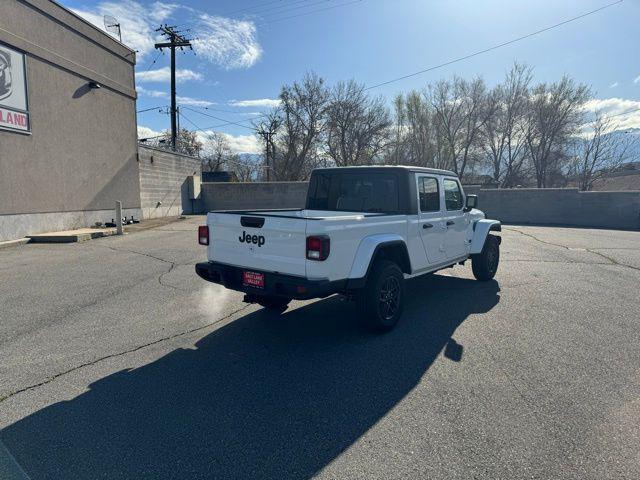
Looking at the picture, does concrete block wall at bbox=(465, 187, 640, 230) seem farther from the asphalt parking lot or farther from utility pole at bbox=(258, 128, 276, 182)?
utility pole at bbox=(258, 128, 276, 182)

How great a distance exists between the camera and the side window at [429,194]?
5520 millimetres

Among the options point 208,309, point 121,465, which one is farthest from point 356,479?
point 208,309

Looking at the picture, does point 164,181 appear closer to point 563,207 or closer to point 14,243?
point 14,243

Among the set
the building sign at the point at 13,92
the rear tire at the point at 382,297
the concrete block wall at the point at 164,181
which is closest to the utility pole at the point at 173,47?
the concrete block wall at the point at 164,181

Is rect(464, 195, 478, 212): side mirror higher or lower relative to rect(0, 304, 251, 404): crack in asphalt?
higher

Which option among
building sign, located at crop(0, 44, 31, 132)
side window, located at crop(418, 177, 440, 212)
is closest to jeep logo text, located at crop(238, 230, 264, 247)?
side window, located at crop(418, 177, 440, 212)

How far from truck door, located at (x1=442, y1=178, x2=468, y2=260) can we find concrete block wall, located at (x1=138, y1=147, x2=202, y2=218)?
16.7 meters

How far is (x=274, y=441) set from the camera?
2.70 meters

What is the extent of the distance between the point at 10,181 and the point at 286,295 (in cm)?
1204

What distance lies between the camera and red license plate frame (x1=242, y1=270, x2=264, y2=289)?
420cm

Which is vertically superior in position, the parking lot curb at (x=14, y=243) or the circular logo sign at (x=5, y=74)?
the circular logo sign at (x=5, y=74)

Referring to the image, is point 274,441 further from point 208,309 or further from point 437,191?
point 437,191

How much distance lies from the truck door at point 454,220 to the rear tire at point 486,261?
670mm

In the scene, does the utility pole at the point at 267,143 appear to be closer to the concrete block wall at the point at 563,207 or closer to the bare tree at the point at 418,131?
the bare tree at the point at 418,131
